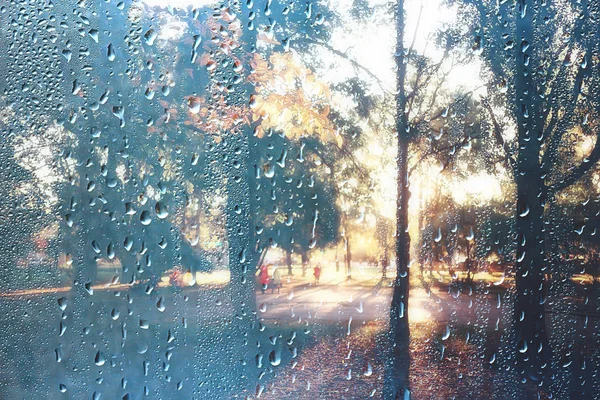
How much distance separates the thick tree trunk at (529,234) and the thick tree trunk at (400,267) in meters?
0.27

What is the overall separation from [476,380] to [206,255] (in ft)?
2.58

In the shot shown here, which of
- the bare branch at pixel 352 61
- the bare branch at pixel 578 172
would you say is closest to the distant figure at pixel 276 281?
the bare branch at pixel 352 61

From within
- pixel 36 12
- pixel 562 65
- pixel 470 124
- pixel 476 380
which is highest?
pixel 36 12

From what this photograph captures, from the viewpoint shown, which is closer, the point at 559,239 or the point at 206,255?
the point at 559,239

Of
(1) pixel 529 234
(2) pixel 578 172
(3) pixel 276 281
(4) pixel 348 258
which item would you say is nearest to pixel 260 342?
(3) pixel 276 281

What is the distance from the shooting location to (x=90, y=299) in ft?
4.27

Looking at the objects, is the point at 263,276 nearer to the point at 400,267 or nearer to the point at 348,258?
the point at 348,258

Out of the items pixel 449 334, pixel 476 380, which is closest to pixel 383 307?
pixel 449 334

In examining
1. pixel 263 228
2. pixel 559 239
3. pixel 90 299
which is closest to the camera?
pixel 559 239

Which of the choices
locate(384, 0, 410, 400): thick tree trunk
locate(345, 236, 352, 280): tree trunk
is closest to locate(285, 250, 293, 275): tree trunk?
locate(345, 236, 352, 280): tree trunk

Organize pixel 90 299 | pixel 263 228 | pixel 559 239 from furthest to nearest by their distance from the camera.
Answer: pixel 90 299
pixel 263 228
pixel 559 239

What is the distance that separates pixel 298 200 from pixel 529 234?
1.93ft

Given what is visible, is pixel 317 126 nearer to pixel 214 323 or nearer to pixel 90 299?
pixel 214 323

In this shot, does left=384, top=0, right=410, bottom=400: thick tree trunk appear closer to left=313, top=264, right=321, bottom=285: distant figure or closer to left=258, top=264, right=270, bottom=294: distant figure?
left=313, top=264, right=321, bottom=285: distant figure
